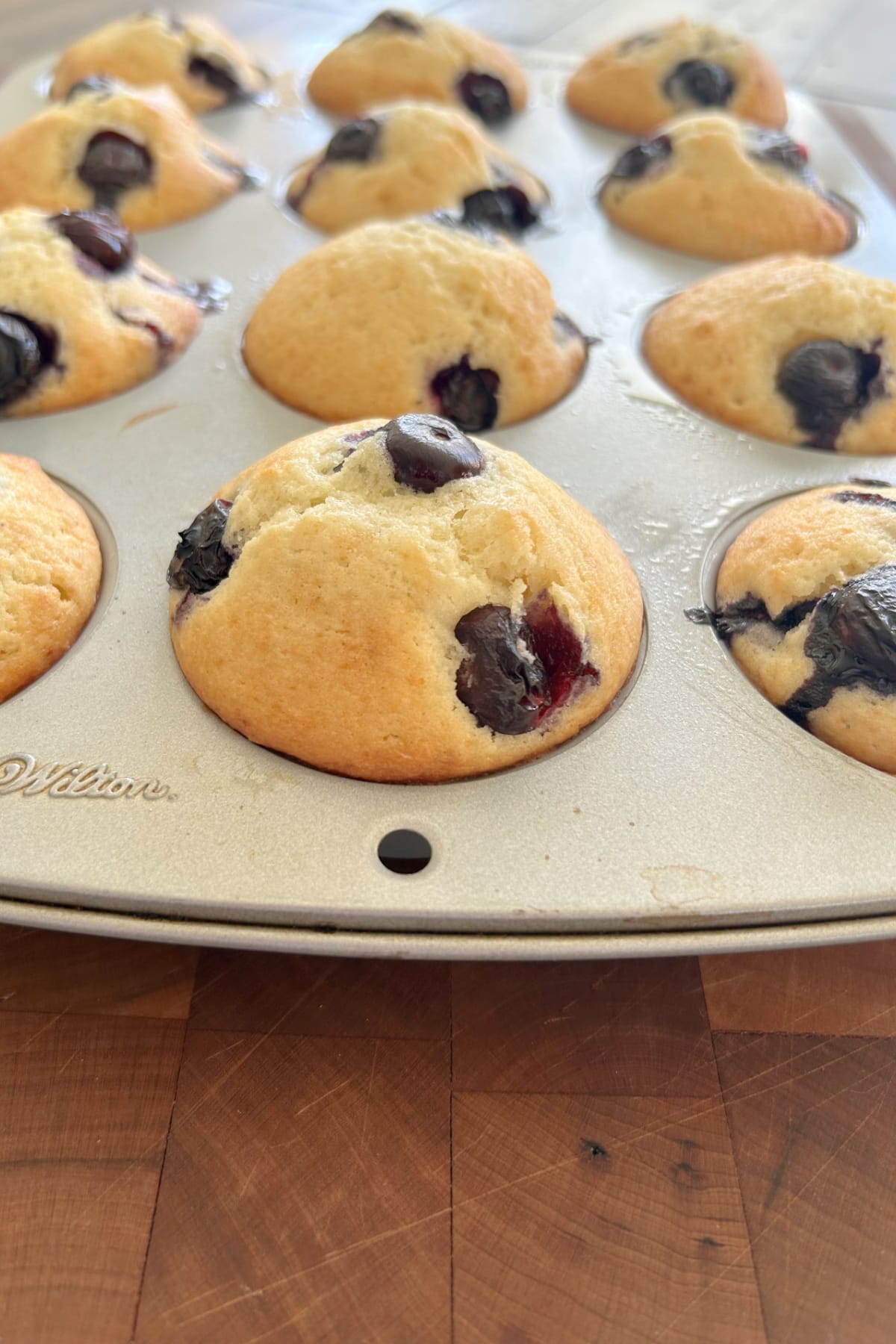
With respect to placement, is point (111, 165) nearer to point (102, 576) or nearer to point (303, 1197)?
point (102, 576)


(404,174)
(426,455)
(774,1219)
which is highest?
(426,455)

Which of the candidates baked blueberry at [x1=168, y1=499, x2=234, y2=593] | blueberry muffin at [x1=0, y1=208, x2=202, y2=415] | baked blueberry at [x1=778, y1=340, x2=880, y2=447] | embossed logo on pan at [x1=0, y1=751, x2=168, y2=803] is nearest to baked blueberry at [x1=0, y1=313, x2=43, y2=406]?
blueberry muffin at [x1=0, y1=208, x2=202, y2=415]

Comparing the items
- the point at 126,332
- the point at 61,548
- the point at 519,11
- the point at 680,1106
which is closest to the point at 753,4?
the point at 519,11

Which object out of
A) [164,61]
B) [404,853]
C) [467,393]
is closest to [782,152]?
[467,393]

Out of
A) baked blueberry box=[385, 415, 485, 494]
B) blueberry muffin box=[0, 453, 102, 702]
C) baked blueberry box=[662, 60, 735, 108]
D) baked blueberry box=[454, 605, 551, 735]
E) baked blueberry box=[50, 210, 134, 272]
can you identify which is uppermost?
baked blueberry box=[662, 60, 735, 108]

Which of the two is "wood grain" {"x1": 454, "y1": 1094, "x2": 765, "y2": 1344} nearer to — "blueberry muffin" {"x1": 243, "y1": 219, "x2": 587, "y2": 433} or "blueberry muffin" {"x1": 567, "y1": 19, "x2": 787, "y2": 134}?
"blueberry muffin" {"x1": 243, "y1": 219, "x2": 587, "y2": 433}

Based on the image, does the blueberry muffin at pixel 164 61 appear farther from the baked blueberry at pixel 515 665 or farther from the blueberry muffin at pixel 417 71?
the baked blueberry at pixel 515 665

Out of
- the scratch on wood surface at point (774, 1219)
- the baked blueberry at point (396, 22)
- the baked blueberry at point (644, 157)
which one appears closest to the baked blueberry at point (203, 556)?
the scratch on wood surface at point (774, 1219)
